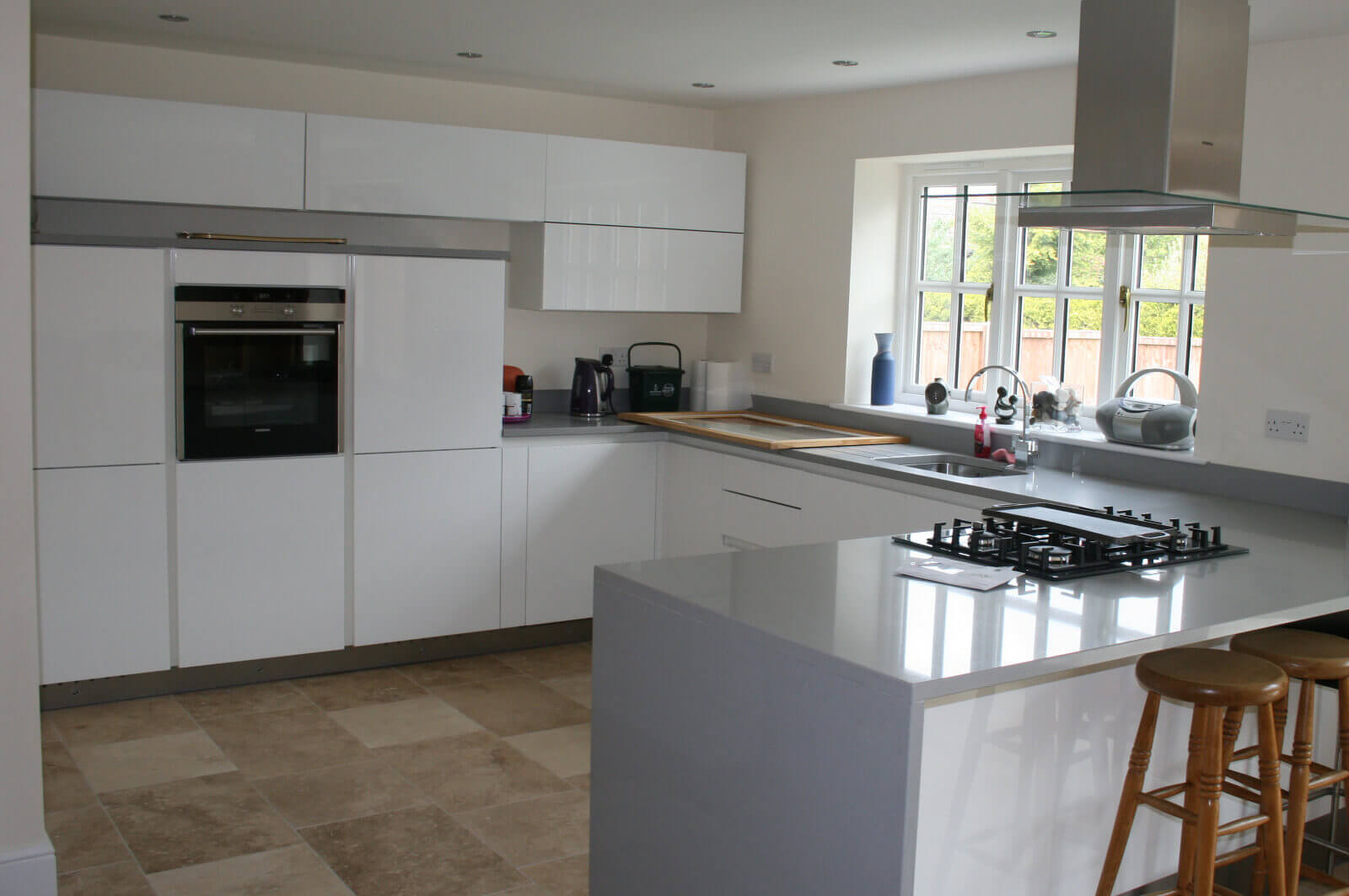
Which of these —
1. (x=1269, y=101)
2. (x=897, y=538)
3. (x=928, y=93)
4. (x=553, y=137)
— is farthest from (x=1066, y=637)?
(x=553, y=137)

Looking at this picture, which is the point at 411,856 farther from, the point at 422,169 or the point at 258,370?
the point at 422,169

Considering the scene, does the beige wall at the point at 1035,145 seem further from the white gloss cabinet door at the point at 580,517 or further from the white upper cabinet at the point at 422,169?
the white upper cabinet at the point at 422,169

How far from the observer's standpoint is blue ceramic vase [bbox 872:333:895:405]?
506 cm

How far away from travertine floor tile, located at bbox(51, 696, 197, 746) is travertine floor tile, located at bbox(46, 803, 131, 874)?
558mm

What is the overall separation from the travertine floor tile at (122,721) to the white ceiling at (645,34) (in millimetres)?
2290

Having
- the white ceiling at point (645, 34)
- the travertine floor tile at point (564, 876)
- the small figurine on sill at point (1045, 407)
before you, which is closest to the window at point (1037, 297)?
the small figurine on sill at point (1045, 407)

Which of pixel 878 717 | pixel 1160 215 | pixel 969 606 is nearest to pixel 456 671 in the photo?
pixel 969 606

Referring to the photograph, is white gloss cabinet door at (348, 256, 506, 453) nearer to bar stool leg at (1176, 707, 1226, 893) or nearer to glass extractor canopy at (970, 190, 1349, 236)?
glass extractor canopy at (970, 190, 1349, 236)

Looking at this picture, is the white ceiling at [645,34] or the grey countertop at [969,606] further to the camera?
the white ceiling at [645,34]

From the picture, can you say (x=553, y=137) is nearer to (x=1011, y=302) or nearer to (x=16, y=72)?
(x=1011, y=302)

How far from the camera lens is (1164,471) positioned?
3973 mm

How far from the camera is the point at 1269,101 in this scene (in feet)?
11.8

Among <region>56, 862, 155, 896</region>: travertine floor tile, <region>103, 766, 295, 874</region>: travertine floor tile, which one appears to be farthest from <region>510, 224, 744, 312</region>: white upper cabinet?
<region>56, 862, 155, 896</region>: travertine floor tile

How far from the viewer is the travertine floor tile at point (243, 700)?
4.25m
